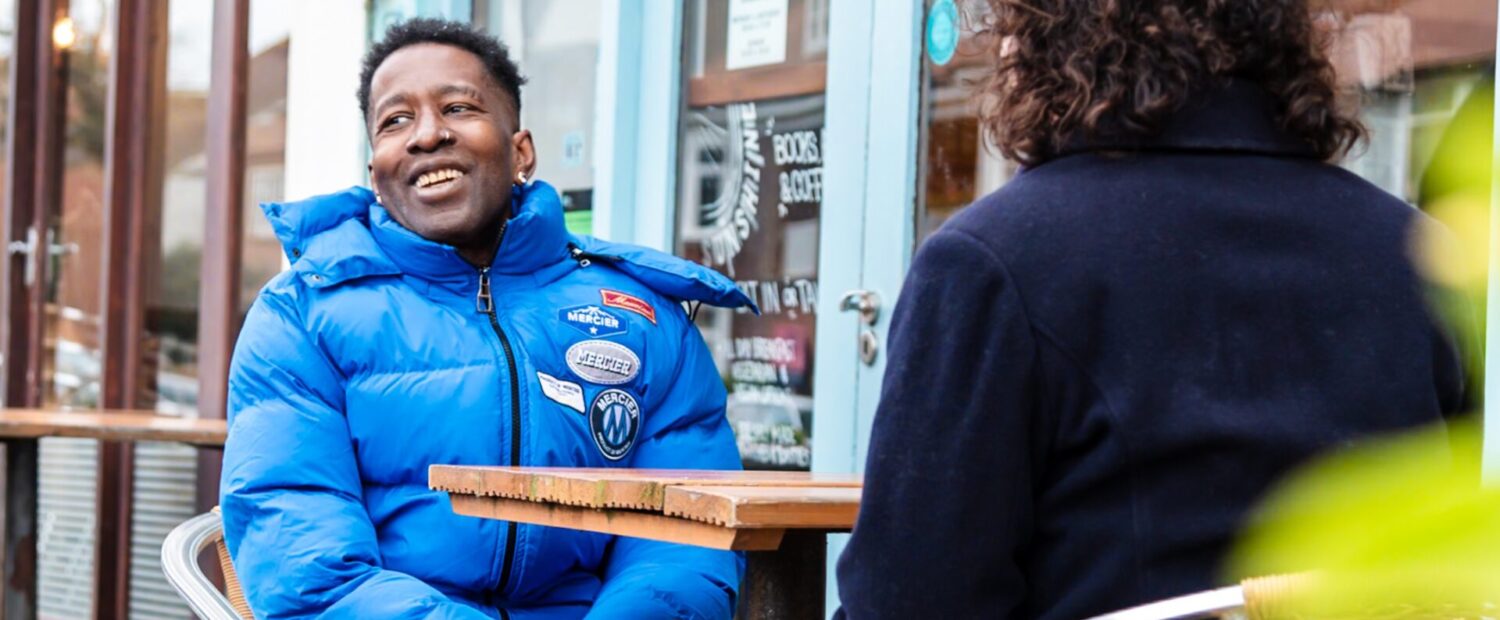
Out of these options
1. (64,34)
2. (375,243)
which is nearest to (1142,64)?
(375,243)

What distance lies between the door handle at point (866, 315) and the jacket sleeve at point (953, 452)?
2339mm

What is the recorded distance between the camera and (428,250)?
2541 millimetres

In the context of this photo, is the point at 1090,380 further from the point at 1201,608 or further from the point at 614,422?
the point at 614,422

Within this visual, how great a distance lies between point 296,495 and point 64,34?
532cm

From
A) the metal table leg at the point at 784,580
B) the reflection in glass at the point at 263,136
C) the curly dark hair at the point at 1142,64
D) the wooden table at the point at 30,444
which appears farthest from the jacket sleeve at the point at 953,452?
the reflection in glass at the point at 263,136

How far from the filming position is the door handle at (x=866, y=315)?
3.83 meters

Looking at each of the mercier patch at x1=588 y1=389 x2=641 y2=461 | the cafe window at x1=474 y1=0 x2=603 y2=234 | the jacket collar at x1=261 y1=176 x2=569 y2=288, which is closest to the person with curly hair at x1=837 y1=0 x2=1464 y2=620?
the mercier patch at x1=588 y1=389 x2=641 y2=461

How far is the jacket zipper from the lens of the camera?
2410 millimetres

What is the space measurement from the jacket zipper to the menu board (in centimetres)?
159

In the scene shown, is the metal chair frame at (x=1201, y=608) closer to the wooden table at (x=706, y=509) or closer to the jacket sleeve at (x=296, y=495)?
the wooden table at (x=706, y=509)

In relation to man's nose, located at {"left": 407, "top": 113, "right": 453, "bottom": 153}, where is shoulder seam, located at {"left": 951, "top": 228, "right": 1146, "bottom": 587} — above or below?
below

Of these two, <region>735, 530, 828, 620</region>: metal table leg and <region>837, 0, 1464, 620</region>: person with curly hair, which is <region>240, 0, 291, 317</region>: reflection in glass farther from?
<region>837, 0, 1464, 620</region>: person with curly hair

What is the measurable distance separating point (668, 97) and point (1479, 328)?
3.97m

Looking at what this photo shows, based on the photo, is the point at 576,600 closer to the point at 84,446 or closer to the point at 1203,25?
the point at 1203,25
